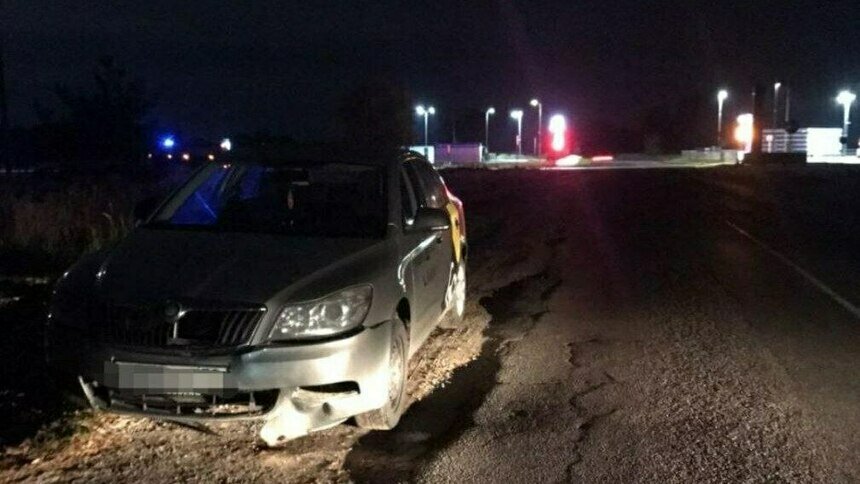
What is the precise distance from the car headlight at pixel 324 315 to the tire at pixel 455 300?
297 centimetres

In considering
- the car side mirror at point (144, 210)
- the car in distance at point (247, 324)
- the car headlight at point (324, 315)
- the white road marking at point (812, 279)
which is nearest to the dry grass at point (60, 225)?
the car side mirror at point (144, 210)

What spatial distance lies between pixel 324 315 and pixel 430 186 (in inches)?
119

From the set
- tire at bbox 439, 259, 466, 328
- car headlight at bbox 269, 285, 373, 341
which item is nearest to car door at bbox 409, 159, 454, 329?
tire at bbox 439, 259, 466, 328

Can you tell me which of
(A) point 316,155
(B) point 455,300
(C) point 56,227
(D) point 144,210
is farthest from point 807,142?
(D) point 144,210

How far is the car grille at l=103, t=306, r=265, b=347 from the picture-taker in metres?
4.93

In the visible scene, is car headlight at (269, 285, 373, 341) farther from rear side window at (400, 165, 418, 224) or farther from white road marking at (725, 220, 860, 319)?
white road marking at (725, 220, 860, 319)

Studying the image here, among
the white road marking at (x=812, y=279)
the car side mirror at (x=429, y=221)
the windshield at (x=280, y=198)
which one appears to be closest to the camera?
the car side mirror at (x=429, y=221)

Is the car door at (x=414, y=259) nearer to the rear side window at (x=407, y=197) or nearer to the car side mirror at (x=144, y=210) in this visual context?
the rear side window at (x=407, y=197)

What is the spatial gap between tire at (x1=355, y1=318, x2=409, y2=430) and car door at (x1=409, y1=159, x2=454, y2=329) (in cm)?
80

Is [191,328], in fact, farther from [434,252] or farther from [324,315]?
[434,252]

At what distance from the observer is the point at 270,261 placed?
5.45 meters

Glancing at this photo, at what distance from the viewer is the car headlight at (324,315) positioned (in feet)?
16.4

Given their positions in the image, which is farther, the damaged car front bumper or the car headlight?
the car headlight

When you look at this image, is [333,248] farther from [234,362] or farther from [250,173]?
[250,173]
